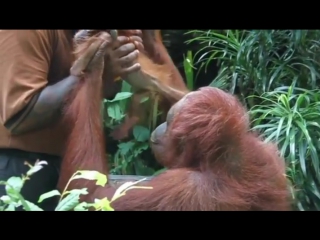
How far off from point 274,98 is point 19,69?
1.24 metres

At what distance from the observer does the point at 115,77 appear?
2.52m

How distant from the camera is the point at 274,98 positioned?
3135 mm

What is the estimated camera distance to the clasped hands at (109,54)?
2291 millimetres

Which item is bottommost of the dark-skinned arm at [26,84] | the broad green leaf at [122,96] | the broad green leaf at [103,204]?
the broad green leaf at [122,96]

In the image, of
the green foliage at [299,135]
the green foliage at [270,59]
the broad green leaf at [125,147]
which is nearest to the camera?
the green foliage at [299,135]

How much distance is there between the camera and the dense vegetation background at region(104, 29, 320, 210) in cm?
286

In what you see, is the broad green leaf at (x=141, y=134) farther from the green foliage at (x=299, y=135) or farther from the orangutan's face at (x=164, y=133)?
the orangutan's face at (x=164, y=133)

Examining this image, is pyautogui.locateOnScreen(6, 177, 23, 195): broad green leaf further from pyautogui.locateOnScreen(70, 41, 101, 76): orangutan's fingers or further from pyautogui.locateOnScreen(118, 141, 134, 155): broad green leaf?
pyautogui.locateOnScreen(118, 141, 134, 155): broad green leaf

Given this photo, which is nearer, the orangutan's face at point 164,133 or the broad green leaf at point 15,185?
the broad green leaf at point 15,185

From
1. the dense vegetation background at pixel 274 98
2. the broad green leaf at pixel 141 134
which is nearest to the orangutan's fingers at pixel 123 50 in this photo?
the dense vegetation background at pixel 274 98
